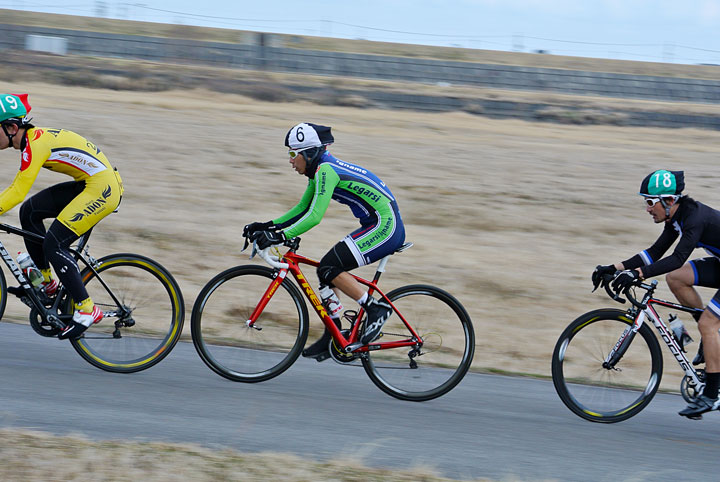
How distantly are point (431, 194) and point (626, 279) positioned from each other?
788 cm

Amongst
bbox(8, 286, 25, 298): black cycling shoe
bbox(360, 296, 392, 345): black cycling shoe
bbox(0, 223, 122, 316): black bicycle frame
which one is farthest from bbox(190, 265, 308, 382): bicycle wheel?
bbox(8, 286, 25, 298): black cycling shoe

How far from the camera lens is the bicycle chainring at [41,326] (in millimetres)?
5914

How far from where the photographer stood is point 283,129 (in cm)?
1836

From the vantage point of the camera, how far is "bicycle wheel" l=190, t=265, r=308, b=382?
6056 millimetres

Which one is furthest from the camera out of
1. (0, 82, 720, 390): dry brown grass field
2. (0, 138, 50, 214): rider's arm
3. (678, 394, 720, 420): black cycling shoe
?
(0, 82, 720, 390): dry brown grass field

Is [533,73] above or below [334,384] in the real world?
above

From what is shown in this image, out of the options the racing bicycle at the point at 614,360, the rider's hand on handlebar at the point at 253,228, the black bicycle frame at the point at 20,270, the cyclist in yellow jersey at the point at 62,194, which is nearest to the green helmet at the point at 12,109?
the cyclist in yellow jersey at the point at 62,194

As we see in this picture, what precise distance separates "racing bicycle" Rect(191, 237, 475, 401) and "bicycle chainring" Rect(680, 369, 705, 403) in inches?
62.8

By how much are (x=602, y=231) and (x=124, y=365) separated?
8367 mm

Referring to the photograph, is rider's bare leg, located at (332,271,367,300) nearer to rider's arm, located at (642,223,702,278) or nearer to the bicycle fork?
the bicycle fork

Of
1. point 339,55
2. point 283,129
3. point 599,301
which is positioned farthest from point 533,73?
point 599,301

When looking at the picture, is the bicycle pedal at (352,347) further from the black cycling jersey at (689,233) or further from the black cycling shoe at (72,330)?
the black cycling jersey at (689,233)

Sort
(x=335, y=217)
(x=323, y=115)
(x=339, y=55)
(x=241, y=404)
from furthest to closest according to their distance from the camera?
(x=339, y=55)
(x=323, y=115)
(x=335, y=217)
(x=241, y=404)

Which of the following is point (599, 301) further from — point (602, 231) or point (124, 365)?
point (124, 365)
